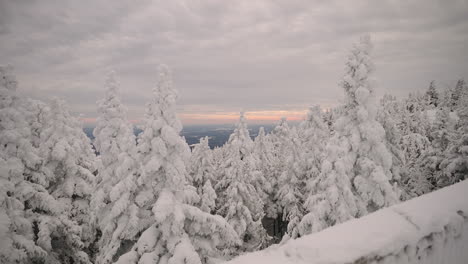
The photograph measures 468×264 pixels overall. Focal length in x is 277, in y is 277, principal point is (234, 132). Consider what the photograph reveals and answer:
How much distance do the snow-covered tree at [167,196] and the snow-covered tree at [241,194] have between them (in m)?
7.64

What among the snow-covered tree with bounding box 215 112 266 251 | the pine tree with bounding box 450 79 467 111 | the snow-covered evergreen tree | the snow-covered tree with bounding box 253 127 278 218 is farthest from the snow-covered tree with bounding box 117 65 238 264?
the pine tree with bounding box 450 79 467 111

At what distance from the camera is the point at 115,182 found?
1506cm

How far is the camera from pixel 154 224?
38.5 ft

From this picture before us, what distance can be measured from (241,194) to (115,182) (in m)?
9.78

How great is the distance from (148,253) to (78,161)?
965cm

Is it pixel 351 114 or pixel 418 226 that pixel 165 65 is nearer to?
pixel 351 114

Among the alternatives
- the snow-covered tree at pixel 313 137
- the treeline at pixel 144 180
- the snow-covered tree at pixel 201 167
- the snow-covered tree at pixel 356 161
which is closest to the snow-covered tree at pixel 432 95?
the snow-covered tree at pixel 313 137

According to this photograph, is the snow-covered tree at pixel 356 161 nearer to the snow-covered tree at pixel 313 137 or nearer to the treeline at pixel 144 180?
the treeline at pixel 144 180

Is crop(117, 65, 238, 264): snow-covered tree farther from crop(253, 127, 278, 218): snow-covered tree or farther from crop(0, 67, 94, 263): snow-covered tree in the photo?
crop(253, 127, 278, 218): snow-covered tree

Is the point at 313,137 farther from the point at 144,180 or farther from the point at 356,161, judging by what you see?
the point at 144,180

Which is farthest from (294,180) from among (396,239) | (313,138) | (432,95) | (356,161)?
(432,95)

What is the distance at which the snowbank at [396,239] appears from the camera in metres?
1.38

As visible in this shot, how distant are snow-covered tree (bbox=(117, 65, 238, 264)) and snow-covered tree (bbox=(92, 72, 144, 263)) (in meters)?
0.53

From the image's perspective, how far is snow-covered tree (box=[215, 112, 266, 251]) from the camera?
20.7 m
